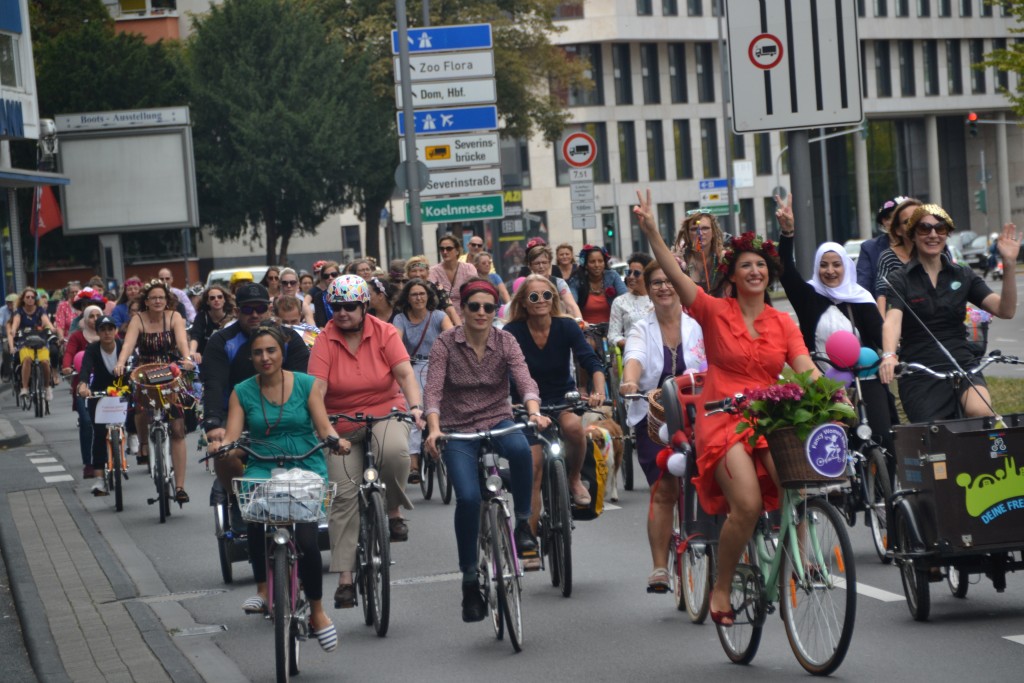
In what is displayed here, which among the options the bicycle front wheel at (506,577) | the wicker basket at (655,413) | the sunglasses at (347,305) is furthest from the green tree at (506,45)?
the bicycle front wheel at (506,577)

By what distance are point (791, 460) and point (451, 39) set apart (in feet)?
59.0

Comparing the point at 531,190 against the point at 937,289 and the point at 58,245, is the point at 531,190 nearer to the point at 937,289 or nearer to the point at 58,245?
the point at 58,245

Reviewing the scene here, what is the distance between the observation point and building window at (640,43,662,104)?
78.1 meters

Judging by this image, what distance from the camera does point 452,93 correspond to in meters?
24.2

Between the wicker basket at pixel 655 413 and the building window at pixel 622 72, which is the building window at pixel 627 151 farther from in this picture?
the wicker basket at pixel 655 413

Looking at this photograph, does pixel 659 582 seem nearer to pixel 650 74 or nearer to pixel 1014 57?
pixel 1014 57

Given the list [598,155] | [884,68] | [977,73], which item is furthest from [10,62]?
[977,73]

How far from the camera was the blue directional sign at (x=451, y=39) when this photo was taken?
2406 cm

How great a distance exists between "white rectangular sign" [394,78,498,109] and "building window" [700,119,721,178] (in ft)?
186

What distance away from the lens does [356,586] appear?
9.19 meters

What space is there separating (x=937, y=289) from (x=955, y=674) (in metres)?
2.70

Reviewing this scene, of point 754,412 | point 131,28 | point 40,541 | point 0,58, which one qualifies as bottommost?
point 40,541

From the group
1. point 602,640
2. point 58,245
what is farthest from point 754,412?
point 58,245

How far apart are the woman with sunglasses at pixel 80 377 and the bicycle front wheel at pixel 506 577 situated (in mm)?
8057
